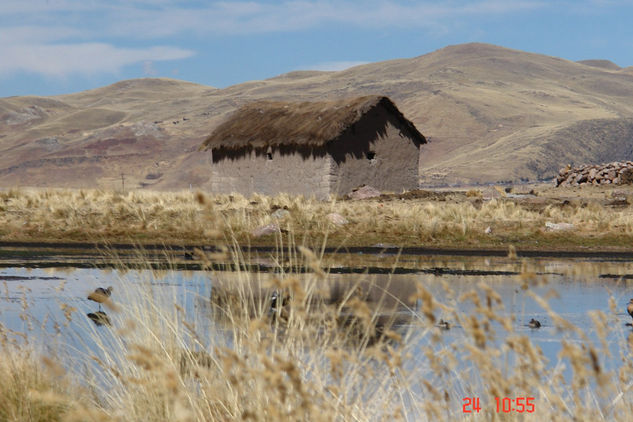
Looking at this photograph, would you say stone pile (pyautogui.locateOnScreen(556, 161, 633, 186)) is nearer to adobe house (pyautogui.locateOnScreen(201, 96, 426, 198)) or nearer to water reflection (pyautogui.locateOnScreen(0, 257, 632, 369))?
adobe house (pyautogui.locateOnScreen(201, 96, 426, 198))

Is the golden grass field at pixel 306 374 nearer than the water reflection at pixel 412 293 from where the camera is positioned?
Yes

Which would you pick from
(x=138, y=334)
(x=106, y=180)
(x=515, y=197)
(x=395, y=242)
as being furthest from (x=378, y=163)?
(x=106, y=180)

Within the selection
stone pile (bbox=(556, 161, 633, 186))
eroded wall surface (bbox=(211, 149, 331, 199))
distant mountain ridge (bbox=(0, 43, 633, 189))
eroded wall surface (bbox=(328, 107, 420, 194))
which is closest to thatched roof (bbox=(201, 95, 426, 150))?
eroded wall surface (bbox=(328, 107, 420, 194))

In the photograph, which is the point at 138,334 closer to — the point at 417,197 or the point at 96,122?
the point at 417,197

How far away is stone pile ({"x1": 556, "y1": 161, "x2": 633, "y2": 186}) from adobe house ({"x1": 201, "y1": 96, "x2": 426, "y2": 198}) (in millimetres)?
8882

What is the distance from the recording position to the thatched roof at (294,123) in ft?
123

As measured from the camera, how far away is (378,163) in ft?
128

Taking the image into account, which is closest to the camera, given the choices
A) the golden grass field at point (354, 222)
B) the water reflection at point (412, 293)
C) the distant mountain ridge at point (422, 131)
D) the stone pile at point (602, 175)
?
the water reflection at point (412, 293)

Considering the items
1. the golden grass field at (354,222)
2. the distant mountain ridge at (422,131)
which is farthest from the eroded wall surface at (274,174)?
the distant mountain ridge at (422,131)

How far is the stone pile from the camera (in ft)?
135

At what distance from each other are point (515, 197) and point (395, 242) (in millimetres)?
12830

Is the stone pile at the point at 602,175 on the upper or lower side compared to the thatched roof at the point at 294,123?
lower

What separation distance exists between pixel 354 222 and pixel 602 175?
65.8ft

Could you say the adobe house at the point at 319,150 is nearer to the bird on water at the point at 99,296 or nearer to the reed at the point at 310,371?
the bird on water at the point at 99,296
